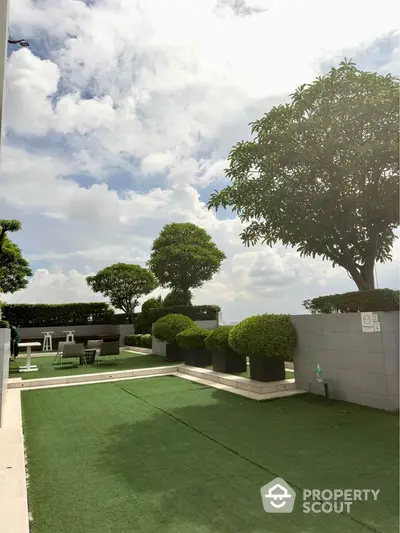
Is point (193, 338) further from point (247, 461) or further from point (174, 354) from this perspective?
point (247, 461)

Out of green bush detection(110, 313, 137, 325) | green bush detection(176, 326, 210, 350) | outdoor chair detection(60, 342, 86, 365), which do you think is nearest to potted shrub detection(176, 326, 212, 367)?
green bush detection(176, 326, 210, 350)

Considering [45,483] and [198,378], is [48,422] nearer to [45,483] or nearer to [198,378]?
[45,483]

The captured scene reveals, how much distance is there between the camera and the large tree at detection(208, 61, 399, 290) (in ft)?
20.9

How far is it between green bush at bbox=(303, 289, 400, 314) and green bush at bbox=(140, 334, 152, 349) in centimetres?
1139

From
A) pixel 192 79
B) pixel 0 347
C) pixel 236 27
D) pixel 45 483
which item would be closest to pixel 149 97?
pixel 192 79

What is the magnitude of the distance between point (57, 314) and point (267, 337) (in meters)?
20.7

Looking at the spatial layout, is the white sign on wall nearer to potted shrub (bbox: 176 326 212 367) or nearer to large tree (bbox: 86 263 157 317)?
potted shrub (bbox: 176 326 212 367)

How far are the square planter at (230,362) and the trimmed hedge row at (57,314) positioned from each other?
17578mm

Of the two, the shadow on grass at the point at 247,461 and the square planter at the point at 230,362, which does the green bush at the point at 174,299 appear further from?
the shadow on grass at the point at 247,461

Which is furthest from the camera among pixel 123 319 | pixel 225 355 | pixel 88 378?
pixel 123 319

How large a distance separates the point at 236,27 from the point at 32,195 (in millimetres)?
6293

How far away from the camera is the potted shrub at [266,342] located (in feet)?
23.5

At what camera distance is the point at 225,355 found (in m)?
9.27
